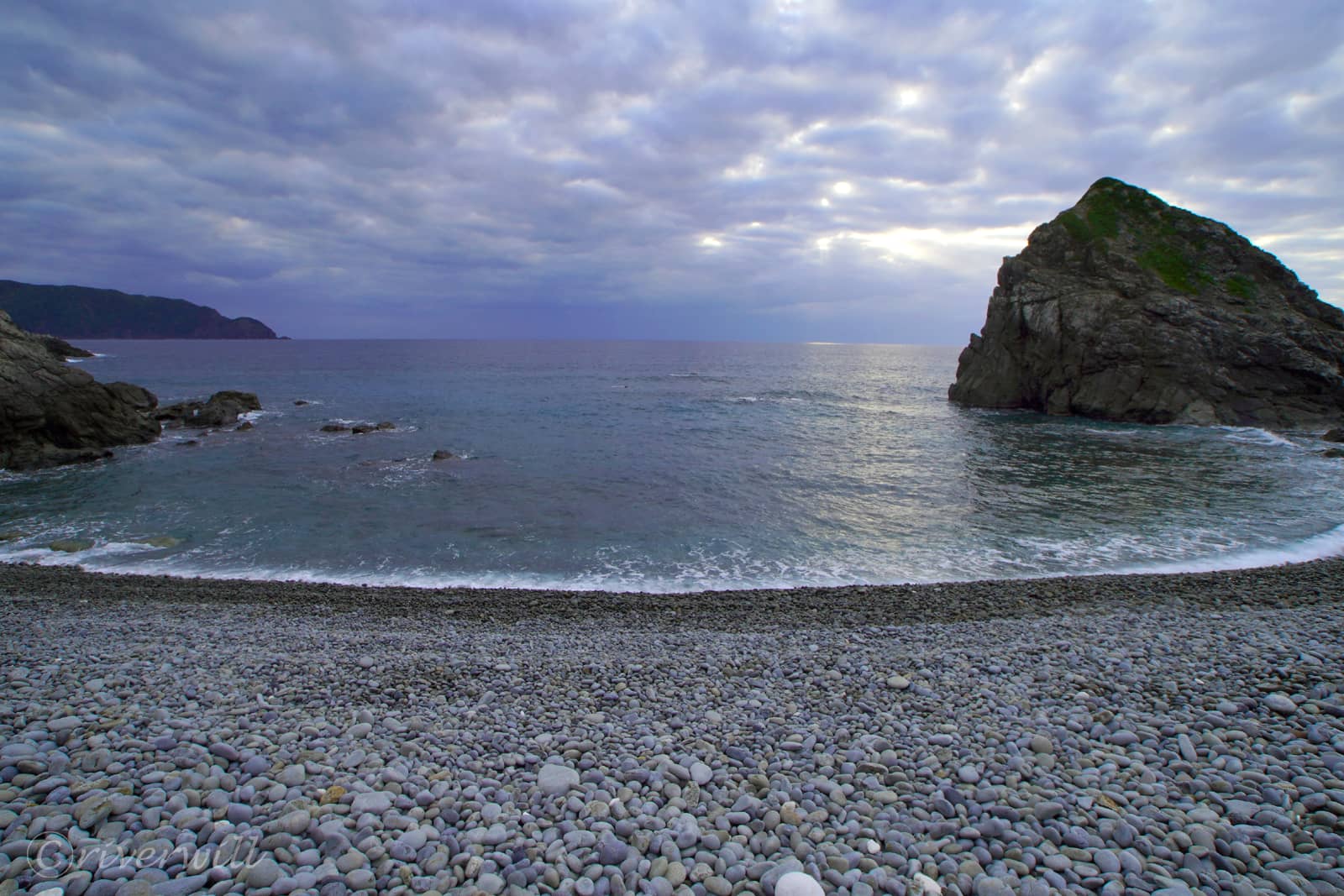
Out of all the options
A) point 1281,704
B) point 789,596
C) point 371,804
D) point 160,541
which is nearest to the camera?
point 371,804

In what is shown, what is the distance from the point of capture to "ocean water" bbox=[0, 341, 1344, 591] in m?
19.1

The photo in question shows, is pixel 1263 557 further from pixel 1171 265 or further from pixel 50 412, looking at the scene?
pixel 50 412

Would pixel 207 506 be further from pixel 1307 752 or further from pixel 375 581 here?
pixel 1307 752

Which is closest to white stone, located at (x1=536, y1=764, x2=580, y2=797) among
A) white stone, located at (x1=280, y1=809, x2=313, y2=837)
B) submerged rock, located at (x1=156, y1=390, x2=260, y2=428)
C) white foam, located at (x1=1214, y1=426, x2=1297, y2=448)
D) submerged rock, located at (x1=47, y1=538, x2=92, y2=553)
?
white stone, located at (x1=280, y1=809, x2=313, y2=837)

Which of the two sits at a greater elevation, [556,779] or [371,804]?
[371,804]

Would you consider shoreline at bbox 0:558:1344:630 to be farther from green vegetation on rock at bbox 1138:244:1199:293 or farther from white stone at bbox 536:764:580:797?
green vegetation on rock at bbox 1138:244:1199:293

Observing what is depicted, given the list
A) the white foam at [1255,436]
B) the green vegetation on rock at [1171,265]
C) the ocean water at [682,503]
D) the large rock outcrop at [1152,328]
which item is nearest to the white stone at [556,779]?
the ocean water at [682,503]

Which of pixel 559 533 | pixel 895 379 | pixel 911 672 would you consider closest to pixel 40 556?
pixel 559 533

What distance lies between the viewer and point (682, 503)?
1016 inches

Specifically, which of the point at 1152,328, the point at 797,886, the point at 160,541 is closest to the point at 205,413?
the point at 160,541

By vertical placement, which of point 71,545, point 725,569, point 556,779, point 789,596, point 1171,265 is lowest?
Answer: point 71,545

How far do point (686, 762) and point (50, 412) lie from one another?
44419 mm

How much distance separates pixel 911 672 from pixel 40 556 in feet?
82.9

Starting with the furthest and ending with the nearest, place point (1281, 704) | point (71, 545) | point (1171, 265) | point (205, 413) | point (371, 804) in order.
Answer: point (1171, 265) < point (205, 413) < point (71, 545) < point (1281, 704) < point (371, 804)
